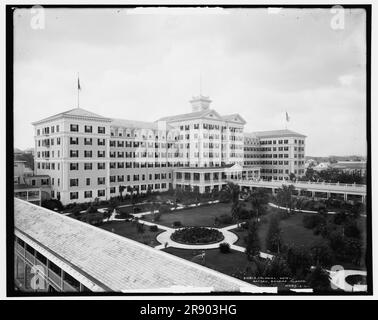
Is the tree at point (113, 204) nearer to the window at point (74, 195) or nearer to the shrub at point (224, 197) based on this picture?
the window at point (74, 195)

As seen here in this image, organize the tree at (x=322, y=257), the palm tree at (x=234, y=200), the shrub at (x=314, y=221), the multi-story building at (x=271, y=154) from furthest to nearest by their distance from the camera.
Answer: the multi-story building at (x=271, y=154) < the palm tree at (x=234, y=200) < the shrub at (x=314, y=221) < the tree at (x=322, y=257)

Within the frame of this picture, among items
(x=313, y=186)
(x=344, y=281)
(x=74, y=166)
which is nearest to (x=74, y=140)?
(x=74, y=166)

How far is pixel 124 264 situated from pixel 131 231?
11001 millimetres

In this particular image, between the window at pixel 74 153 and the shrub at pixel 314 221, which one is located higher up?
the window at pixel 74 153

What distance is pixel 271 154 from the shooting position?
43969mm

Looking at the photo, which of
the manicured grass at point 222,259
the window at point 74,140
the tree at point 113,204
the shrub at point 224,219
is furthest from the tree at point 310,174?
the window at point 74,140

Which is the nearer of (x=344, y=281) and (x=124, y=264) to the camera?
(x=124, y=264)

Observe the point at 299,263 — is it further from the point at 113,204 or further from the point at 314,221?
the point at 113,204

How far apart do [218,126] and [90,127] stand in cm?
1694

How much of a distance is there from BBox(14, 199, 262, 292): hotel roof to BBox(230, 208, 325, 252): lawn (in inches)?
370

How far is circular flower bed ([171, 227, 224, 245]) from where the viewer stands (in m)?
18.3

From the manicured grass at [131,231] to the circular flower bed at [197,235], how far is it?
1.55 m

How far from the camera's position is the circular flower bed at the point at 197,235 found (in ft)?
60.0
